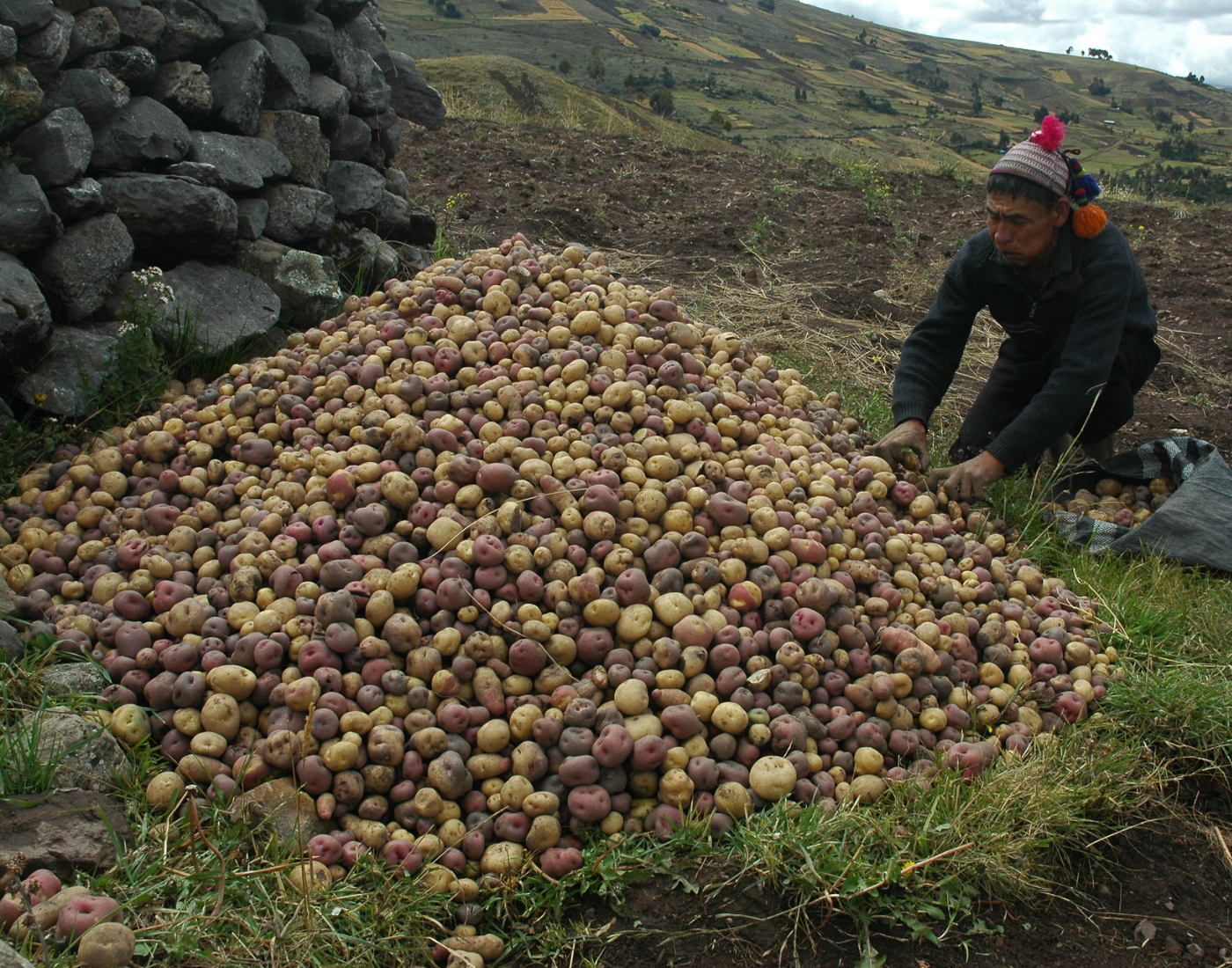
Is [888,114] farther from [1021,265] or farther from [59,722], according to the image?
[59,722]

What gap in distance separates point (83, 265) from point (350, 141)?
1689mm

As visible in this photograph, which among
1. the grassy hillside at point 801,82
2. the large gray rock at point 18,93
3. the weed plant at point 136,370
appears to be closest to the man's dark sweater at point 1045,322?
the weed plant at point 136,370

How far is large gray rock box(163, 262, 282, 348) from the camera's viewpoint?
3389mm

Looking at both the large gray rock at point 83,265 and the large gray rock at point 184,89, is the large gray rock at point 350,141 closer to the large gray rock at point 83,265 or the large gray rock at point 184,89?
the large gray rock at point 184,89

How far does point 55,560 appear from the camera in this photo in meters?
2.55

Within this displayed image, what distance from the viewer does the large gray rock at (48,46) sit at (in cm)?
302

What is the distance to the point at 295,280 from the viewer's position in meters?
3.74

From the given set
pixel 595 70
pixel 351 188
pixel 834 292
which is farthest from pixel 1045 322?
pixel 595 70

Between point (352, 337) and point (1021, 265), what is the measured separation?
2549 millimetres

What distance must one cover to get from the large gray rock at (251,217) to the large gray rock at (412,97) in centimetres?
181

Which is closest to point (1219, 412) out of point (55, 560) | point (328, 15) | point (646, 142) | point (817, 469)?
point (817, 469)

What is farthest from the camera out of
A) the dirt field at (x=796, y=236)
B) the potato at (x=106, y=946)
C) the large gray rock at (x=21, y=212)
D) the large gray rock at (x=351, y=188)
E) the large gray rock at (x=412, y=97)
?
the large gray rock at (x=412, y=97)

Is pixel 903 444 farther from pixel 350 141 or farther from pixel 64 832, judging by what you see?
pixel 350 141

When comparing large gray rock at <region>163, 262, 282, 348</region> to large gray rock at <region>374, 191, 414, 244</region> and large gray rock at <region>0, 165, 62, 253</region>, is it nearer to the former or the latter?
large gray rock at <region>0, 165, 62, 253</region>
